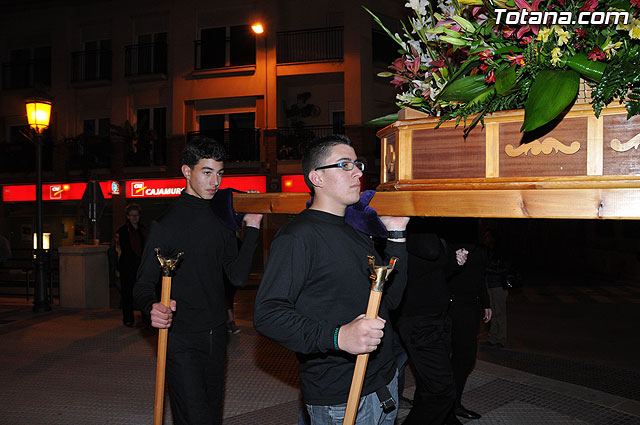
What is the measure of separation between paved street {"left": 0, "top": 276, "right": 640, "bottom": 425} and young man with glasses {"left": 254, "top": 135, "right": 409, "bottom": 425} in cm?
258

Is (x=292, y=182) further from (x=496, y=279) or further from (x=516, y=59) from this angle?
(x=516, y=59)

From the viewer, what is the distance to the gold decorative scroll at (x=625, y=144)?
1770 millimetres

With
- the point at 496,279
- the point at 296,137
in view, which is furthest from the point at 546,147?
the point at 296,137

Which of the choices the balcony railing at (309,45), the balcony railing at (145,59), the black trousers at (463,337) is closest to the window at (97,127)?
the balcony railing at (145,59)

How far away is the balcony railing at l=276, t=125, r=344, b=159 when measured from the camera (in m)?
18.4

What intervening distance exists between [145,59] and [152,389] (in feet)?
57.9

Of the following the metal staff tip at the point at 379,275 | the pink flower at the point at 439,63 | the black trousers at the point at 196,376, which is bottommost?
the black trousers at the point at 196,376

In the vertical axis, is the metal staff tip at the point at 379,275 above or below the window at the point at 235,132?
below

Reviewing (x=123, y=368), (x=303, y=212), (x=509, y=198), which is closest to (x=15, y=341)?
(x=123, y=368)

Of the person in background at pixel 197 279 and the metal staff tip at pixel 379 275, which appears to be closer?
the metal staff tip at pixel 379 275

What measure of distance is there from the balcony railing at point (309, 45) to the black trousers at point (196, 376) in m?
16.0

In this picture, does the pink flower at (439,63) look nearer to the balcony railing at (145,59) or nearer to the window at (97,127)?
the balcony railing at (145,59)

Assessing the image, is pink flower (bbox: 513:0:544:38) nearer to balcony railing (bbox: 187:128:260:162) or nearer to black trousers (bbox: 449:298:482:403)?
black trousers (bbox: 449:298:482:403)

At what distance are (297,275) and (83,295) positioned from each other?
9.88 m
